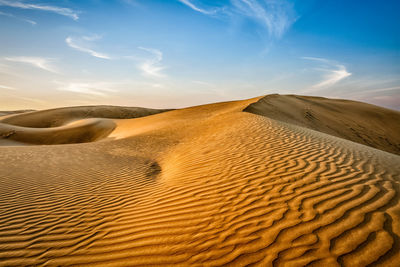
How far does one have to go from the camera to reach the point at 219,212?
3080mm

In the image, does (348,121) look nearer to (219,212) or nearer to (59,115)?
(219,212)

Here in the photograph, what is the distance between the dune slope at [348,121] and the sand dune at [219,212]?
8.50 m

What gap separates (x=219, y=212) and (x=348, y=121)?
2026 centimetres

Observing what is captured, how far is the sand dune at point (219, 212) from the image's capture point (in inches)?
89.2

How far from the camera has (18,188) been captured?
5012 mm

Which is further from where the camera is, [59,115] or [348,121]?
[59,115]

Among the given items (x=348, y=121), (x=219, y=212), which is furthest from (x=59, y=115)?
(x=348, y=121)

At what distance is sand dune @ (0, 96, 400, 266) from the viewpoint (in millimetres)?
2266

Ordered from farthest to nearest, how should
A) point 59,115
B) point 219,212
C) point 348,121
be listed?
1. point 59,115
2. point 348,121
3. point 219,212

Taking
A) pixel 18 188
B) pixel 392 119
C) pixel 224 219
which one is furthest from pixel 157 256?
pixel 392 119

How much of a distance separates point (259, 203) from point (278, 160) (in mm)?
2058

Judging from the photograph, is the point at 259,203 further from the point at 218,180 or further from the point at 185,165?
the point at 185,165

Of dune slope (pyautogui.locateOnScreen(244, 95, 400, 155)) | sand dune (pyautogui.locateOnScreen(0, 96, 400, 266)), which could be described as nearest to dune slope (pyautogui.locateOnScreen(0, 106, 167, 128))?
sand dune (pyautogui.locateOnScreen(0, 96, 400, 266))

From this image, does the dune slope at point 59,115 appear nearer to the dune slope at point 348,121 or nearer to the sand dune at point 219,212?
the sand dune at point 219,212
